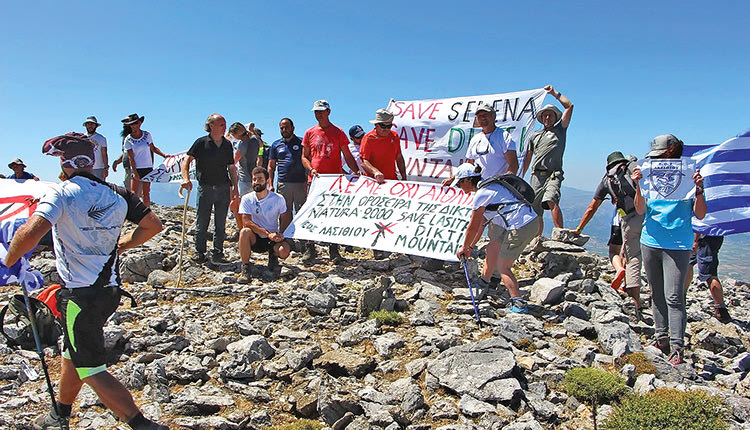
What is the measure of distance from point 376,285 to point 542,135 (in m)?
5.14

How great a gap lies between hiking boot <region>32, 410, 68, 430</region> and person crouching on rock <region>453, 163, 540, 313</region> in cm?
569

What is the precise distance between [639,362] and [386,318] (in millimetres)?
3487

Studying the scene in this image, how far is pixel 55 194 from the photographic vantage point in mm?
4051

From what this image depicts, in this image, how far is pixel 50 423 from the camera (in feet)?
15.0

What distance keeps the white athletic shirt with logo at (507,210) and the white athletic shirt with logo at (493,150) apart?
1760 mm

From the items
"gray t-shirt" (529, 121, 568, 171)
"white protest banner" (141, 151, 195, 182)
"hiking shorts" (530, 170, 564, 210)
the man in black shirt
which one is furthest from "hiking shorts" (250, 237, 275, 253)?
"white protest banner" (141, 151, 195, 182)

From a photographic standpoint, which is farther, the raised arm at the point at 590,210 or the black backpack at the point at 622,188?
the raised arm at the point at 590,210

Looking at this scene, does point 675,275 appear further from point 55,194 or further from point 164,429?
point 55,194

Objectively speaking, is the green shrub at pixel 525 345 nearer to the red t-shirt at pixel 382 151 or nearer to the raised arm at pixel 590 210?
the raised arm at pixel 590 210

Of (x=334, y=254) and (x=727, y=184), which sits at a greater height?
(x=727, y=184)

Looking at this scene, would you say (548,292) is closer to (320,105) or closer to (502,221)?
(502,221)

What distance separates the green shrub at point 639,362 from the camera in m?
5.54

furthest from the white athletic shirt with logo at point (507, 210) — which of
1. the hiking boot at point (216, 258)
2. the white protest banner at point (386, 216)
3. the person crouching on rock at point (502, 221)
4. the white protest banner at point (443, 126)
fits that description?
the hiking boot at point (216, 258)

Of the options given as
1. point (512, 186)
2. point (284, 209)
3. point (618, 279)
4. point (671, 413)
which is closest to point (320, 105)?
point (284, 209)
